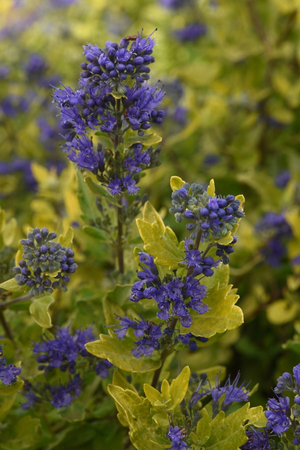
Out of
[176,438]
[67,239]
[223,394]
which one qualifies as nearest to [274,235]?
[223,394]

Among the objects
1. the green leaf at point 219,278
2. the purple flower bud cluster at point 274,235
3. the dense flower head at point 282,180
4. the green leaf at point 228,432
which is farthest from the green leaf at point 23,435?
the dense flower head at point 282,180

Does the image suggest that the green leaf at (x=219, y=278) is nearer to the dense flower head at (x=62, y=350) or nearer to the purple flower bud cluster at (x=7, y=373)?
the dense flower head at (x=62, y=350)

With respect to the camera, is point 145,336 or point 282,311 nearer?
point 145,336

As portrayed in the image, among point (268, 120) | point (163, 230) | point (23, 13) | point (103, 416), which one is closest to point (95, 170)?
point (163, 230)

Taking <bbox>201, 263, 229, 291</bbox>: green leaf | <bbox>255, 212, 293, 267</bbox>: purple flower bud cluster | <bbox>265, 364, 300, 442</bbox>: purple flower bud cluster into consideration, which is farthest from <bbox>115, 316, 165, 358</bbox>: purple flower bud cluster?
<bbox>255, 212, 293, 267</bbox>: purple flower bud cluster

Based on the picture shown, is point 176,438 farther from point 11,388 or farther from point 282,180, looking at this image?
point 282,180

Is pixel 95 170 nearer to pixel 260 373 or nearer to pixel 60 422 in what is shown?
pixel 60 422

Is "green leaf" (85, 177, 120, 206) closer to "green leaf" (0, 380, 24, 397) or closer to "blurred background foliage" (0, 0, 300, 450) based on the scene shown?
"blurred background foliage" (0, 0, 300, 450)
